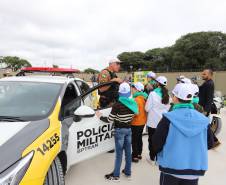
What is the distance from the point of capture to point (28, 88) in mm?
4098

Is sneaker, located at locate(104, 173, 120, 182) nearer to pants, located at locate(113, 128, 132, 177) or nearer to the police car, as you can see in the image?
pants, located at locate(113, 128, 132, 177)

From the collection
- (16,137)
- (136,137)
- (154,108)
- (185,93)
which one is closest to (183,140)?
(185,93)

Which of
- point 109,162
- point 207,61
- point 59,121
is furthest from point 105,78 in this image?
point 207,61

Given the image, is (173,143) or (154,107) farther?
(154,107)

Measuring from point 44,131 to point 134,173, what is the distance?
237 cm

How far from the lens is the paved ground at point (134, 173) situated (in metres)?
4.44

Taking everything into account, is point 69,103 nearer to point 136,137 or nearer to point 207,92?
point 136,137

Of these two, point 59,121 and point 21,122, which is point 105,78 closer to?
point 59,121

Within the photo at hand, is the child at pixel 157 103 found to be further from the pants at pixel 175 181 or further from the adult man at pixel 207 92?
the pants at pixel 175 181

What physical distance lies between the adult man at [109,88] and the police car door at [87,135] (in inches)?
22.0

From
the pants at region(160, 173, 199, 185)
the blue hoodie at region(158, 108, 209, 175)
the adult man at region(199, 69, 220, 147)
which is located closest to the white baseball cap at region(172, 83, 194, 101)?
the blue hoodie at region(158, 108, 209, 175)

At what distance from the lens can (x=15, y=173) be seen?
234 centimetres

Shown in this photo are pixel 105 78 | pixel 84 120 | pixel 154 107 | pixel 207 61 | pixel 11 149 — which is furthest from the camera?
pixel 207 61

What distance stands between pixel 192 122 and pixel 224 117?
952 centimetres
